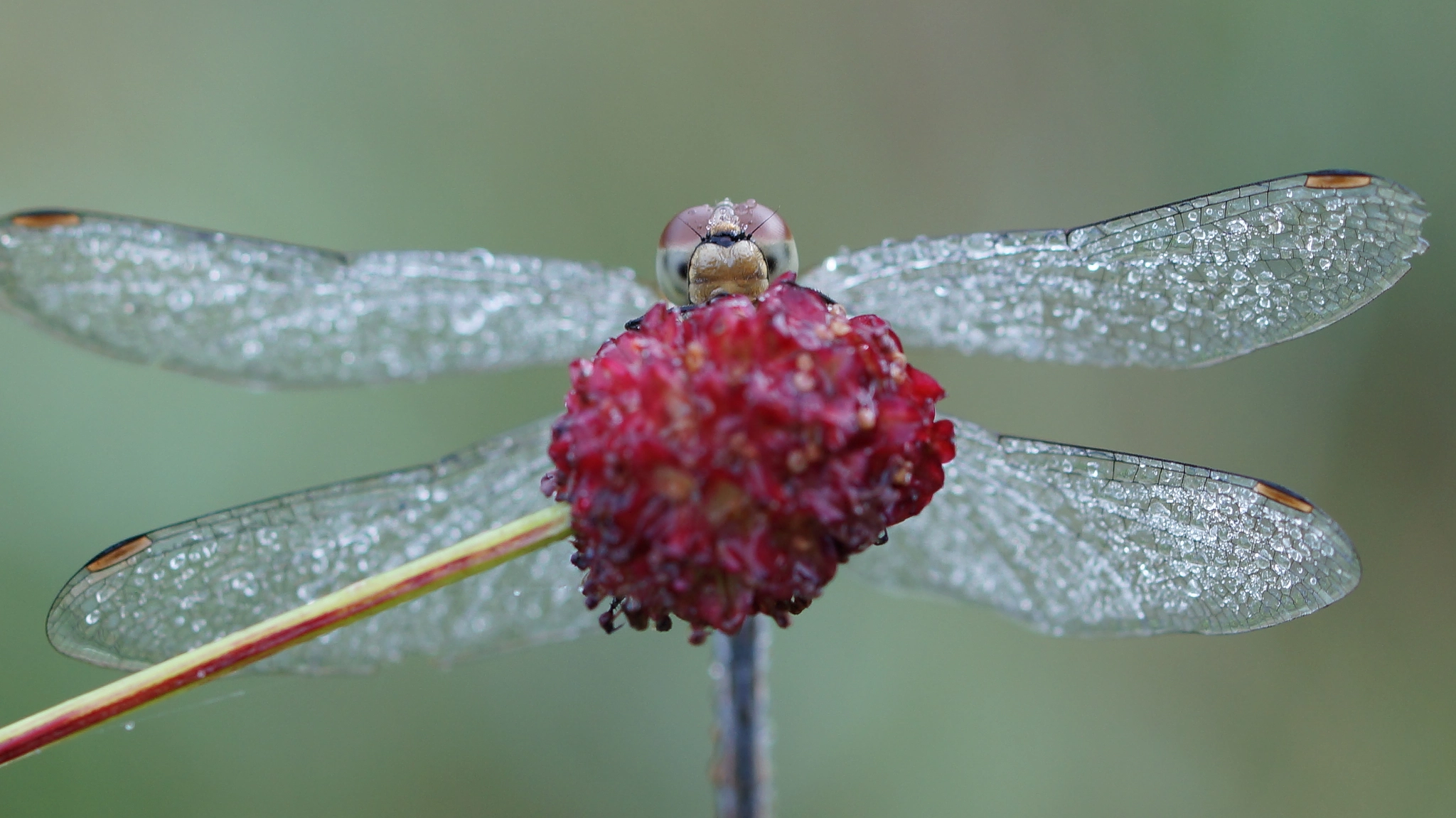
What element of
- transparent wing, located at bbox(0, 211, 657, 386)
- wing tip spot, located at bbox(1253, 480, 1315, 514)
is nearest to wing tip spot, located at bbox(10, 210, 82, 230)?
transparent wing, located at bbox(0, 211, 657, 386)

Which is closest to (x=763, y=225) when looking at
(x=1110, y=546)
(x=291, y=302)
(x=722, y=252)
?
(x=722, y=252)

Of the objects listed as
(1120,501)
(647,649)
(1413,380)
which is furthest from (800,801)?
(1413,380)

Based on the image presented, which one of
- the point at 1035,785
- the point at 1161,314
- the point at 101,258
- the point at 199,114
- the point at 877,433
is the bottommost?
the point at 1035,785

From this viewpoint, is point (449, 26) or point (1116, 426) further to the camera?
point (449, 26)

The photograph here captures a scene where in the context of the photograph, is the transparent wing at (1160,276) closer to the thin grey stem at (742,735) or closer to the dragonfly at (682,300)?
the dragonfly at (682,300)

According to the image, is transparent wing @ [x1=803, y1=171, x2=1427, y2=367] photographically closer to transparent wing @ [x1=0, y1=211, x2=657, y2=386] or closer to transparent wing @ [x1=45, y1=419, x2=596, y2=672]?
transparent wing @ [x1=0, y1=211, x2=657, y2=386]

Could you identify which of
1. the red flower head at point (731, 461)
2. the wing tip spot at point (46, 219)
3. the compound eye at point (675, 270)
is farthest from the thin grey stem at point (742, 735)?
the wing tip spot at point (46, 219)

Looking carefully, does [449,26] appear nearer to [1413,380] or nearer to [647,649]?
[647,649]
